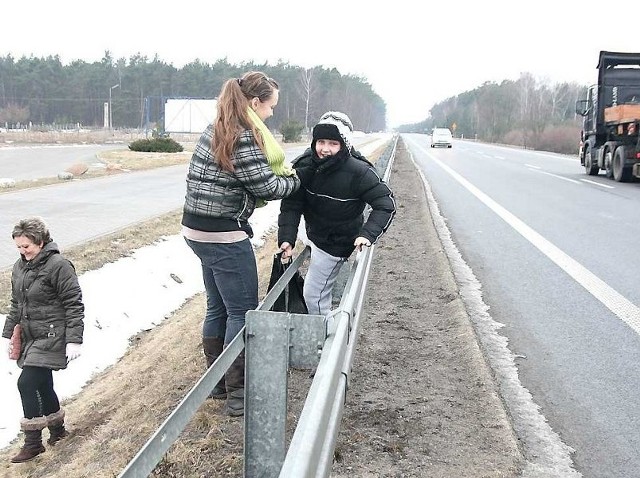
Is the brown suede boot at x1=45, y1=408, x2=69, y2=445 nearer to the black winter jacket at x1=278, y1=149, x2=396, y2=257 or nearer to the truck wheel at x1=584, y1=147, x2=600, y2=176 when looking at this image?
the black winter jacket at x1=278, y1=149, x2=396, y2=257

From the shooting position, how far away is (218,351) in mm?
4094

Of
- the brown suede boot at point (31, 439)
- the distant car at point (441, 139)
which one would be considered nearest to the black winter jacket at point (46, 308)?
the brown suede boot at point (31, 439)

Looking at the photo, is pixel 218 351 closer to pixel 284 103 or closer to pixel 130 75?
pixel 284 103

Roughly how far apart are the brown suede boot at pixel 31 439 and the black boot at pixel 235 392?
186cm

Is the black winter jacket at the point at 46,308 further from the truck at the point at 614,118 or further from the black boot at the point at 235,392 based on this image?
the truck at the point at 614,118

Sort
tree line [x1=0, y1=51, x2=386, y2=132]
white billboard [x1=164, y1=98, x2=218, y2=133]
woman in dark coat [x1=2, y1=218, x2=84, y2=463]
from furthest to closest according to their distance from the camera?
tree line [x1=0, y1=51, x2=386, y2=132] < white billboard [x1=164, y1=98, x2=218, y2=133] < woman in dark coat [x1=2, y1=218, x2=84, y2=463]

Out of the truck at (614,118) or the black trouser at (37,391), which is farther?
the truck at (614,118)

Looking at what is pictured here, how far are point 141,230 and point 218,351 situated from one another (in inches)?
290

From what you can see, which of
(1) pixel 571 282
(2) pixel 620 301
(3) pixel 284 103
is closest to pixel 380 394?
(2) pixel 620 301

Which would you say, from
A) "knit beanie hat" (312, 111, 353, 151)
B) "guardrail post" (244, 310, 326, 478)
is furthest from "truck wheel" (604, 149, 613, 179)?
"guardrail post" (244, 310, 326, 478)

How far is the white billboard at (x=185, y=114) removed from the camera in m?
49.8

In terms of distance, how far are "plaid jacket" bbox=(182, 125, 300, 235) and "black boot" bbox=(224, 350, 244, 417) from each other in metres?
0.79

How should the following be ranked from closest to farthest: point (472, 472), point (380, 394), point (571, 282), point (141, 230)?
point (472, 472) < point (380, 394) < point (571, 282) < point (141, 230)

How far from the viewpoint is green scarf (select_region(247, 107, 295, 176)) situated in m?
3.61
